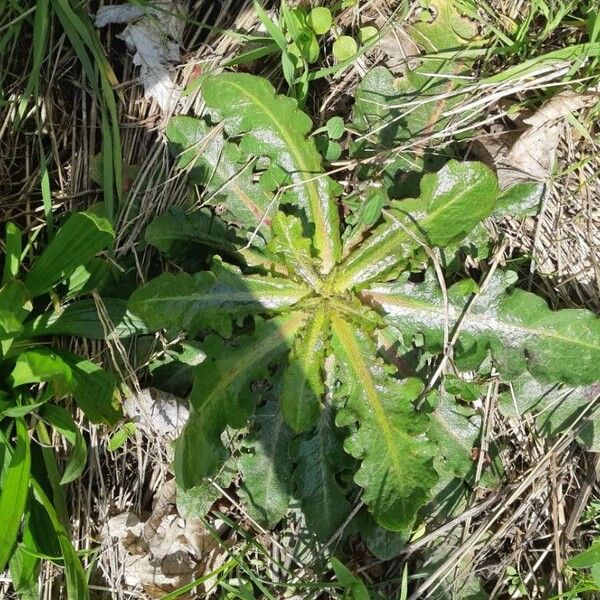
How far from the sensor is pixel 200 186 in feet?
8.69

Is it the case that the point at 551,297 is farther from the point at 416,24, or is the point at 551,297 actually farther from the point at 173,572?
the point at 173,572

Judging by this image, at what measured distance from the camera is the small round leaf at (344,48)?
2.60 metres

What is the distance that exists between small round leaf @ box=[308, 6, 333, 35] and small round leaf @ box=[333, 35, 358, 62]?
0.07 m

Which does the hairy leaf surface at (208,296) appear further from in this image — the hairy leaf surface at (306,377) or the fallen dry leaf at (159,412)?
the fallen dry leaf at (159,412)

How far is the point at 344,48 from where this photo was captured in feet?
8.54

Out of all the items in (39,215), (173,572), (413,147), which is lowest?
(173,572)

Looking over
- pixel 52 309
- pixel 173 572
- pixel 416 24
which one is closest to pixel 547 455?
pixel 173 572

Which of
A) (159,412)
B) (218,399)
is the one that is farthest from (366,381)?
(159,412)

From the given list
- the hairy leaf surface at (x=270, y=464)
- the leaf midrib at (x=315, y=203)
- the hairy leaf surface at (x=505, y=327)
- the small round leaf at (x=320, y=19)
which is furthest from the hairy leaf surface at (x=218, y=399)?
the small round leaf at (x=320, y=19)

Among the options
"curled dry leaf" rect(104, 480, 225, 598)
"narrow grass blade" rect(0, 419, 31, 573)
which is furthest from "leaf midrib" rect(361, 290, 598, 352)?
"narrow grass blade" rect(0, 419, 31, 573)

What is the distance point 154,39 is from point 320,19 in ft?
1.95

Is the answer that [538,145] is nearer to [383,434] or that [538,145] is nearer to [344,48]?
[344,48]

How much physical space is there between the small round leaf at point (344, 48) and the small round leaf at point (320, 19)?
0.07 metres

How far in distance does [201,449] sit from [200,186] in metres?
0.94
